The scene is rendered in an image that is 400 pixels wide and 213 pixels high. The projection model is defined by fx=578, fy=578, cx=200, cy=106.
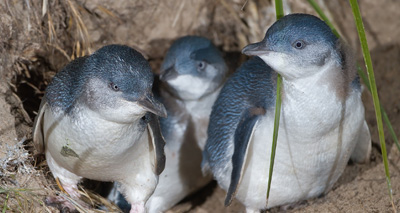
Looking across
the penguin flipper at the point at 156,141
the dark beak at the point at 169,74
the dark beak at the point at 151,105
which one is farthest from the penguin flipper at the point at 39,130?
the dark beak at the point at 169,74

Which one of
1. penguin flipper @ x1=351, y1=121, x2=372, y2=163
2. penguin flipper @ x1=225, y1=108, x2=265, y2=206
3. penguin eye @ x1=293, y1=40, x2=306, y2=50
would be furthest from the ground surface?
penguin eye @ x1=293, y1=40, x2=306, y2=50

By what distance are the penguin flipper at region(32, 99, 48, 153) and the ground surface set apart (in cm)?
10

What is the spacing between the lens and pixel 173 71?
5.08m

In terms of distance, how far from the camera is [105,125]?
12.0 ft

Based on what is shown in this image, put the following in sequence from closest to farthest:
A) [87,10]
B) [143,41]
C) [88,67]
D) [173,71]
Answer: [88,67], [173,71], [87,10], [143,41]

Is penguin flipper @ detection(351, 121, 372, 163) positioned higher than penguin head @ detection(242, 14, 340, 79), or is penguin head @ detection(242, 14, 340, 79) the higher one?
penguin head @ detection(242, 14, 340, 79)

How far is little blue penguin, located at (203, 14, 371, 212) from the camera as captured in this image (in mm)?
3656

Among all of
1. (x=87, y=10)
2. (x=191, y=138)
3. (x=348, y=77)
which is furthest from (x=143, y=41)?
(x=348, y=77)

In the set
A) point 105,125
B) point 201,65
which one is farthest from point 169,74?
point 105,125

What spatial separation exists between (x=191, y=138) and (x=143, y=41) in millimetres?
1284

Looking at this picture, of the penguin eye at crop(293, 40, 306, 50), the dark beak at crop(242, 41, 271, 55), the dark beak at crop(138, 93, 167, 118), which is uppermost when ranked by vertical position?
the penguin eye at crop(293, 40, 306, 50)

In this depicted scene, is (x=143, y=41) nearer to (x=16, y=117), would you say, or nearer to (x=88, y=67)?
(x=16, y=117)

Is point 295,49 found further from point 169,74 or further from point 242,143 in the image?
point 169,74

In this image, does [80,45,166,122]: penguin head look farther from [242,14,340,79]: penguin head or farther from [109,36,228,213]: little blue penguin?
[109,36,228,213]: little blue penguin
